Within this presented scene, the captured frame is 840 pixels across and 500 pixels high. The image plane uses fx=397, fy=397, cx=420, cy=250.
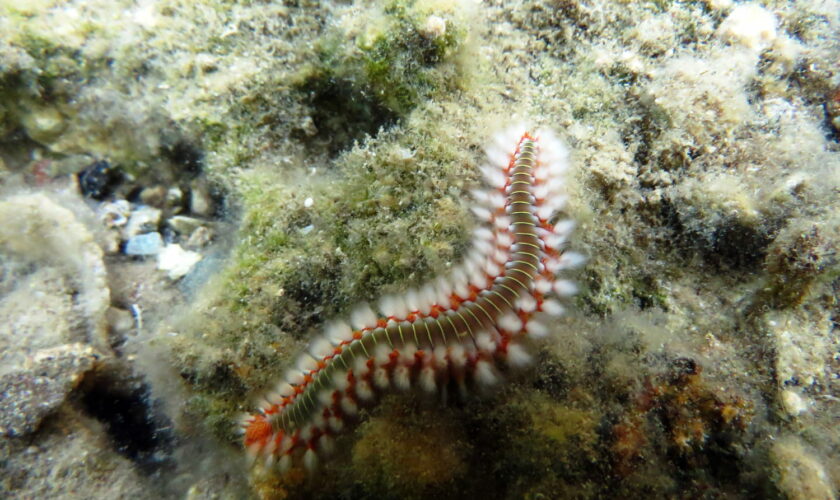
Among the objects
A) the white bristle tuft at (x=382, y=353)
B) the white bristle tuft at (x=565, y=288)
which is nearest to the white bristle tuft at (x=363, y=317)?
the white bristle tuft at (x=382, y=353)

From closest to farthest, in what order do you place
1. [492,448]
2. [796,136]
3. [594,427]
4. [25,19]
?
1. [594,427]
2. [492,448]
3. [796,136]
4. [25,19]

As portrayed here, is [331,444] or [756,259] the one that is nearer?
[756,259]

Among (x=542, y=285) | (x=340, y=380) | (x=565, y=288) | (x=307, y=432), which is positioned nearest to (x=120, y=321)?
(x=307, y=432)

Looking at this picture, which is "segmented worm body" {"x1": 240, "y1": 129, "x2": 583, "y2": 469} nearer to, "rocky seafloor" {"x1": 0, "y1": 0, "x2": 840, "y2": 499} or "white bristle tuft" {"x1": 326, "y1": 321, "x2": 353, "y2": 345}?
"white bristle tuft" {"x1": 326, "y1": 321, "x2": 353, "y2": 345}

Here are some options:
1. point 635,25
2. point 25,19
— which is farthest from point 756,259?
point 25,19

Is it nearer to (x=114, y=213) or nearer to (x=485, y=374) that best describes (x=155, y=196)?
(x=114, y=213)

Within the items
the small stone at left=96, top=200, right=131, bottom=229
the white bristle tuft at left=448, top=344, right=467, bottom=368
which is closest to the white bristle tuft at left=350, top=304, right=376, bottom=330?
the white bristle tuft at left=448, top=344, right=467, bottom=368

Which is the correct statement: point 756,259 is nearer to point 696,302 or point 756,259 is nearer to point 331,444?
point 696,302
